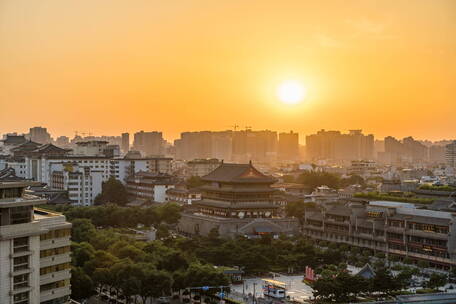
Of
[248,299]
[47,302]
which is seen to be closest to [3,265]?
[47,302]

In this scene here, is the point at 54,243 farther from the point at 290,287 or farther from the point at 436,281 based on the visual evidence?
the point at 436,281

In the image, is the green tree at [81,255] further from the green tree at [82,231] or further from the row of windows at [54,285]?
the row of windows at [54,285]

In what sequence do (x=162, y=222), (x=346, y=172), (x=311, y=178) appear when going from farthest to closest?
1. (x=346, y=172)
2. (x=311, y=178)
3. (x=162, y=222)

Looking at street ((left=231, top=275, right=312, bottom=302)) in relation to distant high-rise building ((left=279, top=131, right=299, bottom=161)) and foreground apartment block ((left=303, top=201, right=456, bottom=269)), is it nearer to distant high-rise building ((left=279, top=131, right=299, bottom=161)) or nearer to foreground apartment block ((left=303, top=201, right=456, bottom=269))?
foreground apartment block ((left=303, top=201, right=456, bottom=269))

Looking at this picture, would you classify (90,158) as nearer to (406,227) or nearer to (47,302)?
(406,227)

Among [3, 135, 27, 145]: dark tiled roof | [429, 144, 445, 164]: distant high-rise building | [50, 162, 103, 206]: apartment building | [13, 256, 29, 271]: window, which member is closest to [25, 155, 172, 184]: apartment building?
[50, 162, 103, 206]: apartment building
